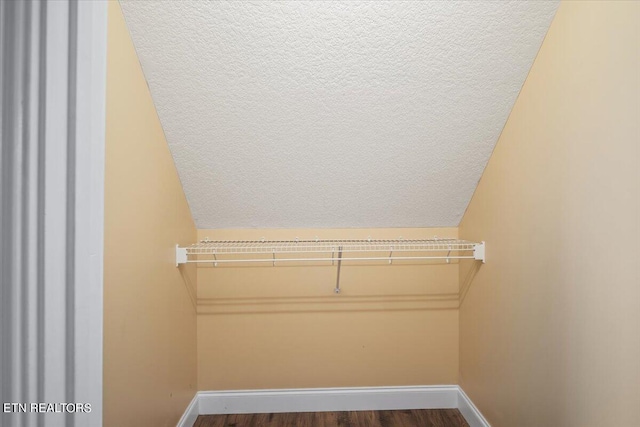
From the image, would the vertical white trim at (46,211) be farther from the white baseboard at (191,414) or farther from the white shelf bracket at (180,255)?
the white baseboard at (191,414)

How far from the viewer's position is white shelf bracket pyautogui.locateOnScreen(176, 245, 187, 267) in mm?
2141

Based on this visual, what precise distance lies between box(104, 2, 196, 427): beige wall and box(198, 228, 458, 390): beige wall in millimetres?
340

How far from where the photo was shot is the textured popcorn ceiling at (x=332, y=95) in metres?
1.51

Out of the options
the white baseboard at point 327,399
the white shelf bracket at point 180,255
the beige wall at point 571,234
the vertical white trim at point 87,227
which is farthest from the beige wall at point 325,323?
the vertical white trim at point 87,227

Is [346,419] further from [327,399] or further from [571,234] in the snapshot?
[571,234]

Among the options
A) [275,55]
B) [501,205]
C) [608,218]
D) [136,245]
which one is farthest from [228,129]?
[608,218]

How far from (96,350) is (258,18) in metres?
1.25

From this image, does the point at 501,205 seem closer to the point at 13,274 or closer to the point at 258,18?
the point at 258,18

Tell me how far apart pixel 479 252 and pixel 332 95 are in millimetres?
1118

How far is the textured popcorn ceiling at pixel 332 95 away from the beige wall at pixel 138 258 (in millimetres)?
157

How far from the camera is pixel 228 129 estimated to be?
189 centimetres

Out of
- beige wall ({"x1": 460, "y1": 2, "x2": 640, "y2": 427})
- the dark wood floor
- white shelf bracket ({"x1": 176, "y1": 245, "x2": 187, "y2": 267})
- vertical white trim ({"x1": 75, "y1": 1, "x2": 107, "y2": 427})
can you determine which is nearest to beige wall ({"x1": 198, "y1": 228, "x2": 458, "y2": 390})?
the dark wood floor

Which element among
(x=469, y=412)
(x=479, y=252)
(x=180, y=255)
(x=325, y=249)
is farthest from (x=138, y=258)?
(x=469, y=412)

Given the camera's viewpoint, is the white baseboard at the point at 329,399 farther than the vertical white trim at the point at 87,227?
Yes
